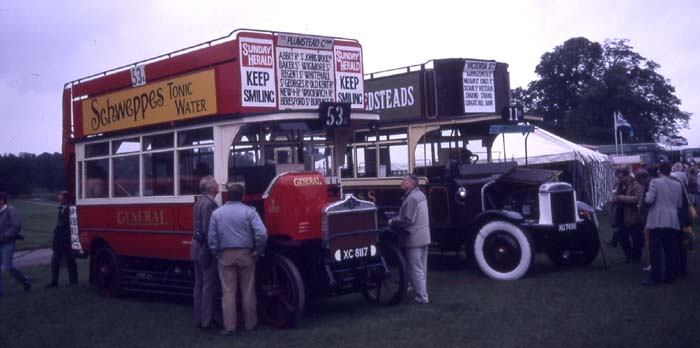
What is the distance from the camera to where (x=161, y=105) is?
10.7m

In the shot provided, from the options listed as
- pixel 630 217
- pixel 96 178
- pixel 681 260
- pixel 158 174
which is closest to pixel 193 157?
pixel 158 174

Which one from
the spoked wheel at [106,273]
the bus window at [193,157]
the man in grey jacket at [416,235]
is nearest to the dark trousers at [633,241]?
the man in grey jacket at [416,235]

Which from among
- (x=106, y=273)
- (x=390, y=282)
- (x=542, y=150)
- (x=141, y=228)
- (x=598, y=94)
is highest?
(x=598, y=94)

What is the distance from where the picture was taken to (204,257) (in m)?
8.91

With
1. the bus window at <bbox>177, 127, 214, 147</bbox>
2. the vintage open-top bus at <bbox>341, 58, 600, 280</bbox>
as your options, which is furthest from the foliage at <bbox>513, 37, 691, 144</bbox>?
the bus window at <bbox>177, 127, 214, 147</bbox>

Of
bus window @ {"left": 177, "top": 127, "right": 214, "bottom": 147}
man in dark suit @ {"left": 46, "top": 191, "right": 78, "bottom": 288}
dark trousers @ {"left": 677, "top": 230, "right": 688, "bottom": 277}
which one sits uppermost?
bus window @ {"left": 177, "top": 127, "right": 214, "bottom": 147}

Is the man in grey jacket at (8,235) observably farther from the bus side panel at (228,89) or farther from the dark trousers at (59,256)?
the bus side panel at (228,89)

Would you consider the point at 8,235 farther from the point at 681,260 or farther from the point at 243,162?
the point at 681,260

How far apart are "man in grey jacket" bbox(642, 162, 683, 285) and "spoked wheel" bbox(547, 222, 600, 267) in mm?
1978

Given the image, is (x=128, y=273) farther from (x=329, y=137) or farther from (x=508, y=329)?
(x=508, y=329)

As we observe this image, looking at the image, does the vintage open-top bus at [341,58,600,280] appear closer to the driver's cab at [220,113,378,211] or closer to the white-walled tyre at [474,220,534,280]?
the white-walled tyre at [474,220,534,280]

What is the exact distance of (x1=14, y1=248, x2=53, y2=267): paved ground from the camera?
1862cm

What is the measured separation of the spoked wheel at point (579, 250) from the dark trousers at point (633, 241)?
645 millimetres

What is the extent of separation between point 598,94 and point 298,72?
5132cm
